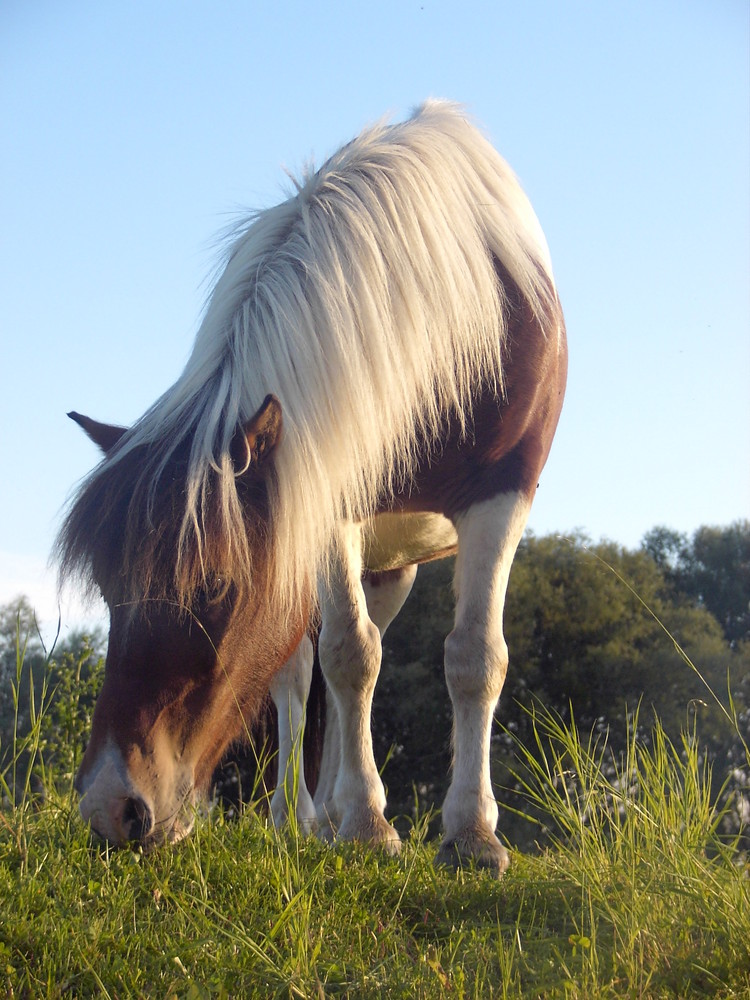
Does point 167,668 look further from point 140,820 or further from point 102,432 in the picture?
point 102,432

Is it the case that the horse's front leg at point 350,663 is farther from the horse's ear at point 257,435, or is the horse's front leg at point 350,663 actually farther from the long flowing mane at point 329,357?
the horse's ear at point 257,435

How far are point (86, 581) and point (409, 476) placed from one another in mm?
1413

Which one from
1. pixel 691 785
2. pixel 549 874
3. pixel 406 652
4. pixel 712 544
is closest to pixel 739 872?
pixel 691 785

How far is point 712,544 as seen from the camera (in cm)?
2409

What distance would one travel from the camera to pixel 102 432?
10.4 feet

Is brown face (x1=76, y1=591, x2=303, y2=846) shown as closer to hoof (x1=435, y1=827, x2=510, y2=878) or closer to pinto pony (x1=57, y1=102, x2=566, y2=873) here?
pinto pony (x1=57, y1=102, x2=566, y2=873)

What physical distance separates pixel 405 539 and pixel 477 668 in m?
1.36

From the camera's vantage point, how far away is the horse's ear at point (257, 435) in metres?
2.79

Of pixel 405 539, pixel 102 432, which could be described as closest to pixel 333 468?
pixel 102 432

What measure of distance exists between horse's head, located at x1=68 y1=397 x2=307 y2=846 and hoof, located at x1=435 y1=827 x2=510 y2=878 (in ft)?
2.74

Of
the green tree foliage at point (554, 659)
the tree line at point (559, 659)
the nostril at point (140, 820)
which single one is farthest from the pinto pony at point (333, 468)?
the green tree foliage at point (554, 659)

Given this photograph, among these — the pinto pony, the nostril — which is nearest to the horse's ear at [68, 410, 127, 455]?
the pinto pony

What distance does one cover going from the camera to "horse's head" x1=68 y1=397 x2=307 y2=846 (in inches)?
96.3

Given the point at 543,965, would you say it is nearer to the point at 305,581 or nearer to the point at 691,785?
the point at 691,785
